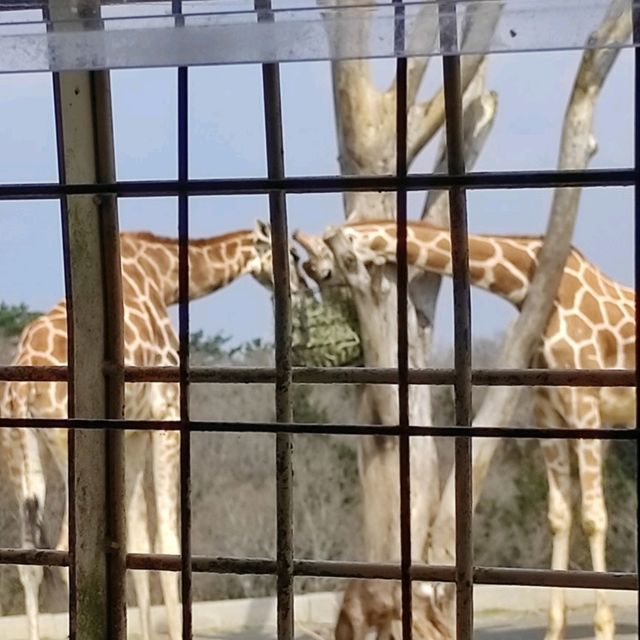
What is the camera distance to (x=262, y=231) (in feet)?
6.78

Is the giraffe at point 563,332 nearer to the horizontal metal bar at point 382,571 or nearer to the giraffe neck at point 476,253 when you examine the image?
the giraffe neck at point 476,253

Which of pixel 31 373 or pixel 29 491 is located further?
pixel 29 491

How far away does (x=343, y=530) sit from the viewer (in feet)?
7.38

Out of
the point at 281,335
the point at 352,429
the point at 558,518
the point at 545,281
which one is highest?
the point at 545,281

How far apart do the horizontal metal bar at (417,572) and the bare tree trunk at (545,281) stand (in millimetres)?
812

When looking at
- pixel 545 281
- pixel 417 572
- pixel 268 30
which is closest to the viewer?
pixel 268 30

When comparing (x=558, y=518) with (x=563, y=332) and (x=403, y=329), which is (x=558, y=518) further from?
(x=403, y=329)

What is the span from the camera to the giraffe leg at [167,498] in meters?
2.04

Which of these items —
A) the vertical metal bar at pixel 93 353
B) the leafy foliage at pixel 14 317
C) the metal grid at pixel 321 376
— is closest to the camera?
the metal grid at pixel 321 376

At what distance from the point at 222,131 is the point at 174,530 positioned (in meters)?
0.75

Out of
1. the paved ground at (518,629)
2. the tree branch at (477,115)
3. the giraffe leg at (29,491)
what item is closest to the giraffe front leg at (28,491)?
the giraffe leg at (29,491)

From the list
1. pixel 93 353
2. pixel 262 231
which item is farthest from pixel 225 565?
pixel 262 231

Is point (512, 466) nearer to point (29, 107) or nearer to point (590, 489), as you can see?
point (590, 489)

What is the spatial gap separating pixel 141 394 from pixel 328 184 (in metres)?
0.91
